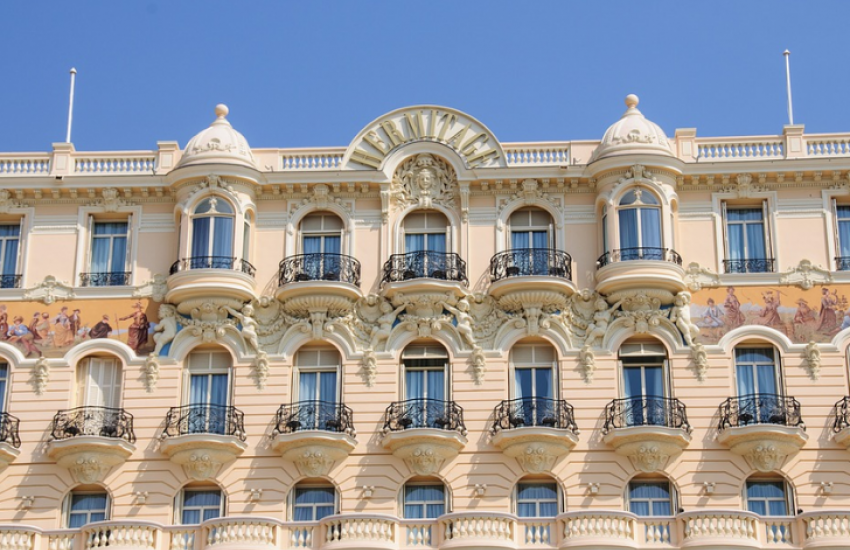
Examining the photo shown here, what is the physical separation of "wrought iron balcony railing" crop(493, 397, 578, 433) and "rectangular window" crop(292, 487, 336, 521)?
483cm

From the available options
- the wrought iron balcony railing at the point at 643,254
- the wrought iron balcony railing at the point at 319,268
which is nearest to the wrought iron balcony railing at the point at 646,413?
the wrought iron balcony railing at the point at 643,254

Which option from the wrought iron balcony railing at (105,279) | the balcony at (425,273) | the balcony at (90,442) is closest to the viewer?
the balcony at (90,442)

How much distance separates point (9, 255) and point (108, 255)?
293 cm

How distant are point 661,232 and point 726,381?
459 centimetres

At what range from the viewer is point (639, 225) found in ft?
152

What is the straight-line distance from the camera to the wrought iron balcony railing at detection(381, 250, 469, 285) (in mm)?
46406

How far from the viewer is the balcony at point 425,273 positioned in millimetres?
45938

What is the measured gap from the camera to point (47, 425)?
4553 centimetres

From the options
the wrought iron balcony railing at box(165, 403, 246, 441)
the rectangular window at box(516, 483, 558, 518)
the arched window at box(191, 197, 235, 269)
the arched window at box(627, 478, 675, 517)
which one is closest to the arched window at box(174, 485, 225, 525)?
the wrought iron balcony railing at box(165, 403, 246, 441)

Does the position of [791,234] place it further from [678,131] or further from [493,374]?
[493,374]

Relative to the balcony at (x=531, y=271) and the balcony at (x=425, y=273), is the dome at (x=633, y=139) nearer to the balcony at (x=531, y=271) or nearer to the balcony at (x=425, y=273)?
the balcony at (x=531, y=271)

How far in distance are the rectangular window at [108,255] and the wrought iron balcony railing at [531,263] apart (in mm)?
10635

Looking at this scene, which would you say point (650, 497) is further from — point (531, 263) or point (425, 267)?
point (425, 267)

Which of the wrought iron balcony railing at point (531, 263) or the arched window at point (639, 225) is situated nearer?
the arched window at point (639, 225)
